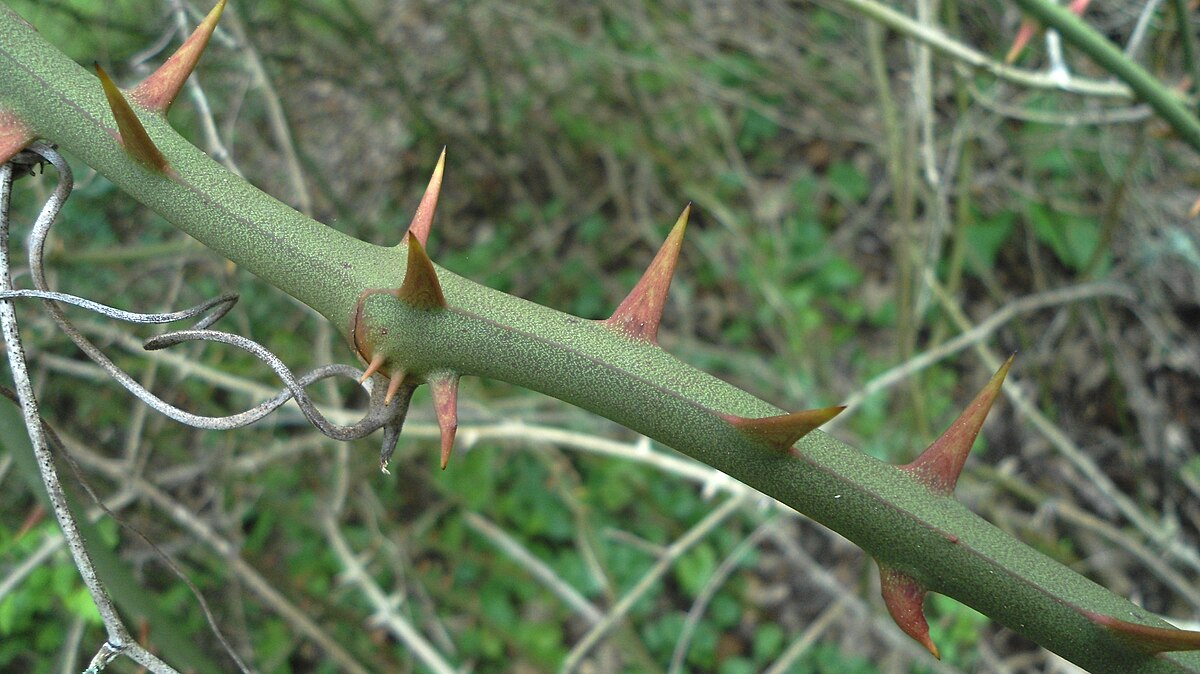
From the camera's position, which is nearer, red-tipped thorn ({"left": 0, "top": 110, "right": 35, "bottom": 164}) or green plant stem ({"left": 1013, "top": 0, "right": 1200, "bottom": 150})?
red-tipped thorn ({"left": 0, "top": 110, "right": 35, "bottom": 164})

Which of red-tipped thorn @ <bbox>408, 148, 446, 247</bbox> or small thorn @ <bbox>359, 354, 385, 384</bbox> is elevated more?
red-tipped thorn @ <bbox>408, 148, 446, 247</bbox>

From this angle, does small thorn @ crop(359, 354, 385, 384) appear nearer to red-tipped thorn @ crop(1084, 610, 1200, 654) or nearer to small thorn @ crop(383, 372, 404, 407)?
small thorn @ crop(383, 372, 404, 407)

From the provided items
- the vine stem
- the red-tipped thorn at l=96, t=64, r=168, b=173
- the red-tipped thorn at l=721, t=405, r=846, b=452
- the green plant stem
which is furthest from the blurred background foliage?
the red-tipped thorn at l=721, t=405, r=846, b=452

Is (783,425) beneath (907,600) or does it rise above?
above

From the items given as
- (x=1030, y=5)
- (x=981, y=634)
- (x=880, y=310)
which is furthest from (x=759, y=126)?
(x=1030, y=5)

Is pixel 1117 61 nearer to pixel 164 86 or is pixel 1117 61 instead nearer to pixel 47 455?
pixel 164 86

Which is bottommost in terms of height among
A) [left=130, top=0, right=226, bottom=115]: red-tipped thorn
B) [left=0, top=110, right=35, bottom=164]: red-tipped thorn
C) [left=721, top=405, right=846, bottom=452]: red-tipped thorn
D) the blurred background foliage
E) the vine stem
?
the blurred background foliage

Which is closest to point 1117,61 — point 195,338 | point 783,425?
point 783,425
